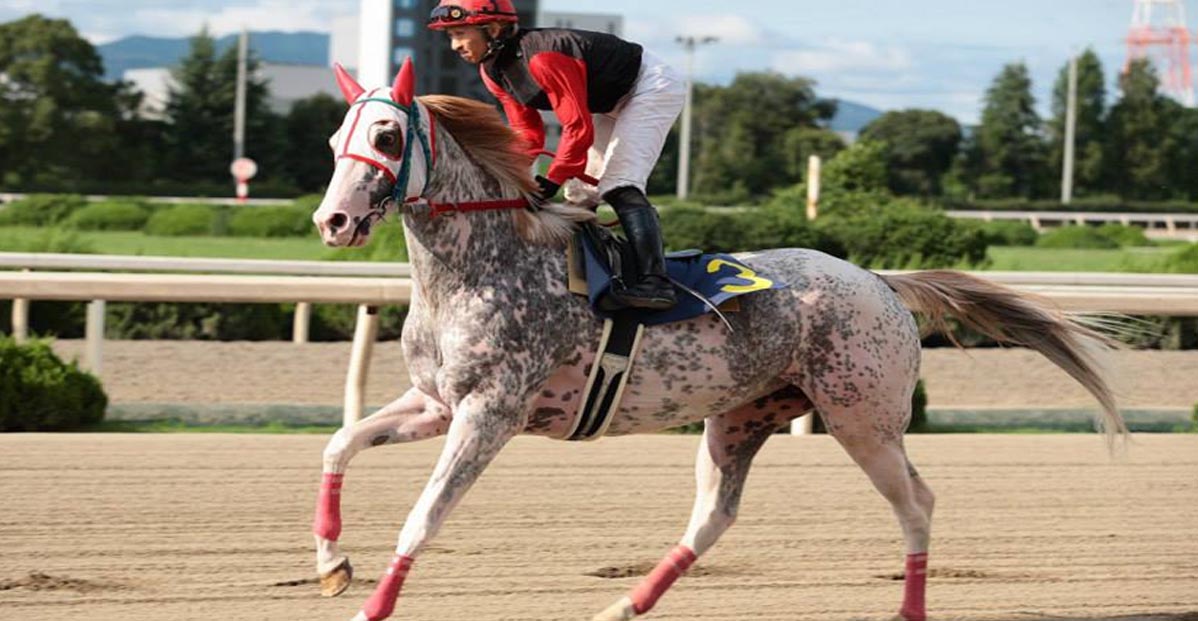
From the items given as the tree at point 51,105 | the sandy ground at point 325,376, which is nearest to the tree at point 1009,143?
the tree at point 51,105

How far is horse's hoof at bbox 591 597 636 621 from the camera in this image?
453 centimetres

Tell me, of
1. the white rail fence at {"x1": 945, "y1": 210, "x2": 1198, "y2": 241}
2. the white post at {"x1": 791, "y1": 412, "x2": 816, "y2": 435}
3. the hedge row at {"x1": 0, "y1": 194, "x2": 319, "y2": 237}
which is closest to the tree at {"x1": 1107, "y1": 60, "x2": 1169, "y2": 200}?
the white rail fence at {"x1": 945, "y1": 210, "x2": 1198, "y2": 241}

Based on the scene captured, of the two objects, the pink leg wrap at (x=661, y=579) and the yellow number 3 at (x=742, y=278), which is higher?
the yellow number 3 at (x=742, y=278)

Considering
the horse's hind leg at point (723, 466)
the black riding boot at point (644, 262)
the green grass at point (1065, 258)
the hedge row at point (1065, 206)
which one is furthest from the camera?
the hedge row at point (1065, 206)

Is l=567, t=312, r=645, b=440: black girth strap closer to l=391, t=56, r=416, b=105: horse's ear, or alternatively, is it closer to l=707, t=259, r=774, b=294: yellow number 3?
l=707, t=259, r=774, b=294: yellow number 3

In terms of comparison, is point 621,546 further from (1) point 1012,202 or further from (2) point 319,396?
(1) point 1012,202

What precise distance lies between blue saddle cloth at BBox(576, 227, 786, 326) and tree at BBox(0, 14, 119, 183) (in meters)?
40.2

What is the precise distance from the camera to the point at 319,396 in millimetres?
9562

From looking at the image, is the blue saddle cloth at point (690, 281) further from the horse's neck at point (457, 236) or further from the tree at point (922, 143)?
the tree at point (922, 143)

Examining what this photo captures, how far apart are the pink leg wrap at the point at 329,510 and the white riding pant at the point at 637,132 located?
943 millimetres

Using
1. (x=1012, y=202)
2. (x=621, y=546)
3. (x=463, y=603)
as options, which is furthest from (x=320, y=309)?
(x=1012, y=202)

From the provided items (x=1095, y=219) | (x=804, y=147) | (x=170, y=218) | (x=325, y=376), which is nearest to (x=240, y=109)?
(x=804, y=147)

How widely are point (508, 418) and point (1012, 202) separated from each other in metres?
39.1

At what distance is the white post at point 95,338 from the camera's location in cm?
822
